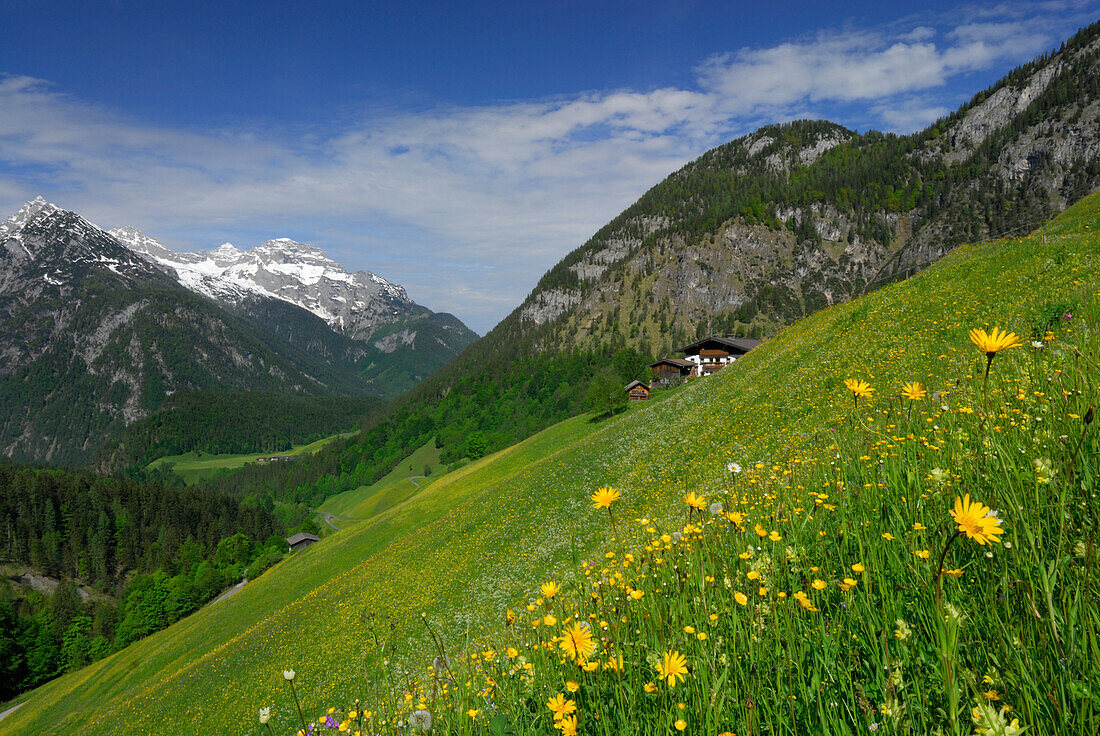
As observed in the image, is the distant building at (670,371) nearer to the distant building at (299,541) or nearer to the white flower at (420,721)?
the distant building at (299,541)

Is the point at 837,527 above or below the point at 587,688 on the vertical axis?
above

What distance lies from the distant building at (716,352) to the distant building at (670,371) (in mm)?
10549

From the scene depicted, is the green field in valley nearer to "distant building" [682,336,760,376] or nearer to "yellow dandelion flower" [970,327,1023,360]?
"distant building" [682,336,760,376]

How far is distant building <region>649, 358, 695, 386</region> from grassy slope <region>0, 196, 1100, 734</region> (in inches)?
2953

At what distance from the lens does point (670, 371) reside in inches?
4397

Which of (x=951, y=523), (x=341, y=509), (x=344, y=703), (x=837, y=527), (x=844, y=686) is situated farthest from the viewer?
(x=341, y=509)

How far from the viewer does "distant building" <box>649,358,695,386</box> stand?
354 feet

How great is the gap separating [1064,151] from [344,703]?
306329 mm

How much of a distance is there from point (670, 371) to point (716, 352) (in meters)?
18.5

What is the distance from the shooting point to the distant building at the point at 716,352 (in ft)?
296

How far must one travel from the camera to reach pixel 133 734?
28062 millimetres

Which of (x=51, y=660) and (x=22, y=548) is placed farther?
(x=22, y=548)

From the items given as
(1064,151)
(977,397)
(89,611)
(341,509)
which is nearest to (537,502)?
(977,397)

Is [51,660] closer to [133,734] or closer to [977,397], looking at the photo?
[133,734]
